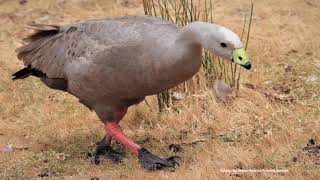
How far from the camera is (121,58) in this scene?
4.07 meters

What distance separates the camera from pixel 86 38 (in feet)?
14.6

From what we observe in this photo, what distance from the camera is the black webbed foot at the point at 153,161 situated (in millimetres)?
4273

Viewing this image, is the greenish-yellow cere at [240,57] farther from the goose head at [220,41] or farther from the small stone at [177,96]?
the small stone at [177,96]

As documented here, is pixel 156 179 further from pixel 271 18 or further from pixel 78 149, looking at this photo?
pixel 271 18

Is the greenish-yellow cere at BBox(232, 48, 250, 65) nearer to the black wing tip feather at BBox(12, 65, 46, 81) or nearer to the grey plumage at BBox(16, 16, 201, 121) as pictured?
the grey plumage at BBox(16, 16, 201, 121)

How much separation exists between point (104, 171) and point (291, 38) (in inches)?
142

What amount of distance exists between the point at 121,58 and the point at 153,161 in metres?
0.78

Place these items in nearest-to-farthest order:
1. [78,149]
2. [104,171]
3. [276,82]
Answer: [104,171] < [78,149] < [276,82]

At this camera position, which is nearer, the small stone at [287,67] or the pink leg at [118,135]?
the pink leg at [118,135]

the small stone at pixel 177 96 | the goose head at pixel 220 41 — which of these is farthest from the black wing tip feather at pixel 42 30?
the goose head at pixel 220 41

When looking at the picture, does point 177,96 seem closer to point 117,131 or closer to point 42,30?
point 117,131

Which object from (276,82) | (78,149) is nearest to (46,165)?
(78,149)

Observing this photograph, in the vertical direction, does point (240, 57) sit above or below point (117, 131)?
above

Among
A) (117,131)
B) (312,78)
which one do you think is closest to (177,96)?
(117,131)
